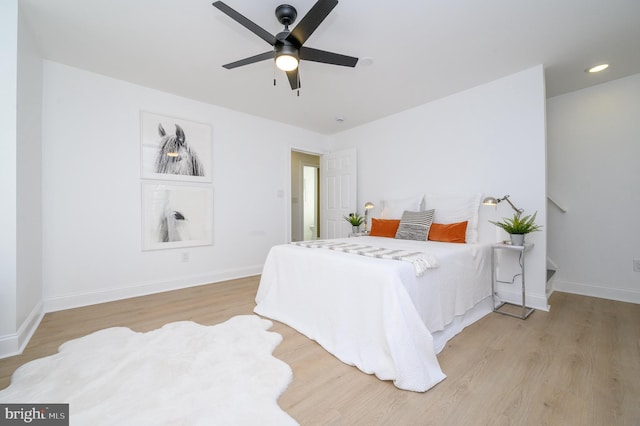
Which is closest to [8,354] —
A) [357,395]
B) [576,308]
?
[357,395]

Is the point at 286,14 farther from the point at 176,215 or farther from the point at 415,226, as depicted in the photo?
the point at 176,215

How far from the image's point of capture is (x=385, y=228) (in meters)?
3.52

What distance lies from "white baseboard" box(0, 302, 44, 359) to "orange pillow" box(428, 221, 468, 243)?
3.79 m

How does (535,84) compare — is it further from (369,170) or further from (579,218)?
(369,170)

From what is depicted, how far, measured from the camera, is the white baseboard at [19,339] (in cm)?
186

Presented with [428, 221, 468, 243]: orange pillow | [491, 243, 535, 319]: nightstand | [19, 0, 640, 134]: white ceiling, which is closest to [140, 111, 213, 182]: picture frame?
[19, 0, 640, 134]: white ceiling

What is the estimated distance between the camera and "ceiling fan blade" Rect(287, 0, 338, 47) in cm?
150

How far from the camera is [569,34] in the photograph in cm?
226

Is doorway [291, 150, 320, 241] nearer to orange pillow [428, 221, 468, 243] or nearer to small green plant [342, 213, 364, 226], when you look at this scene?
small green plant [342, 213, 364, 226]

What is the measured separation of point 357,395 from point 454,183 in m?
2.88

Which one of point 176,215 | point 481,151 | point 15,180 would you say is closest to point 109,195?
point 176,215

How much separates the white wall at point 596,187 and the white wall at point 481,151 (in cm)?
98

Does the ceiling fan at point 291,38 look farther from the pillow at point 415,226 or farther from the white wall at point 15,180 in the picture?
the pillow at point 415,226

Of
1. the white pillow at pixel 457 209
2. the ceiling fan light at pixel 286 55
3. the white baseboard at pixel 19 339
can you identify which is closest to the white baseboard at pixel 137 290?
the white baseboard at pixel 19 339
